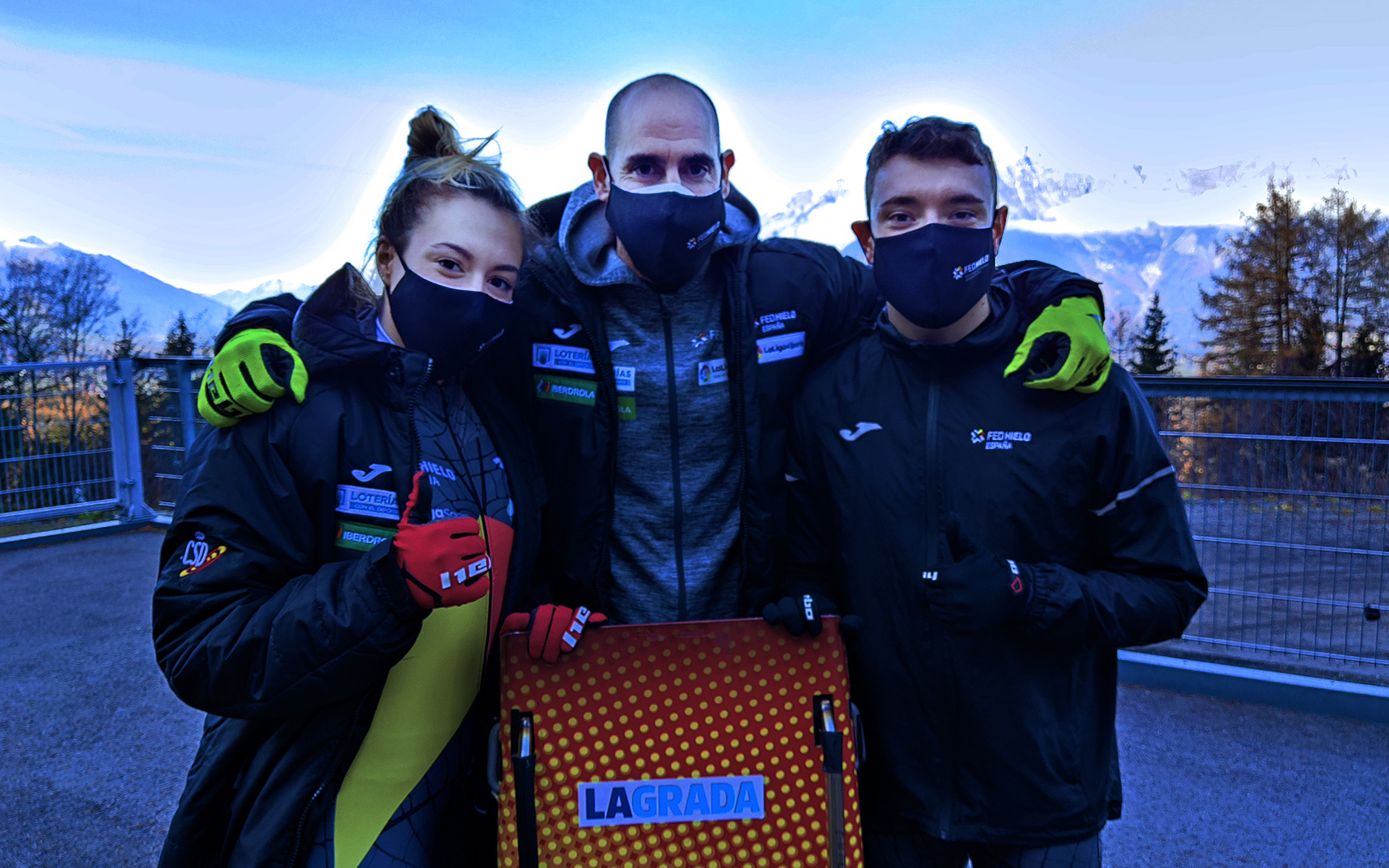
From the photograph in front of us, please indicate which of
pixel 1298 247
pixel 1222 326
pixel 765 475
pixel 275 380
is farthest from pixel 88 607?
pixel 1298 247

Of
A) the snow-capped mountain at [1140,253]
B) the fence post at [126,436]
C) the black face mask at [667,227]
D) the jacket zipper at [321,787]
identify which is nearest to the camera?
the jacket zipper at [321,787]

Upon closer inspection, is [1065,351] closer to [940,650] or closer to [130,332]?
[940,650]

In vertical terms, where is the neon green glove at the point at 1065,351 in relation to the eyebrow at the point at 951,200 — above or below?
below

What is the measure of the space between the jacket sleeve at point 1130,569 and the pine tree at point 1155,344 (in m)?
42.1

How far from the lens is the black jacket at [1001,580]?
1.72m

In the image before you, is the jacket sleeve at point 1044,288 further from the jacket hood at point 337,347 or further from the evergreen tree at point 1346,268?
the evergreen tree at point 1346,268

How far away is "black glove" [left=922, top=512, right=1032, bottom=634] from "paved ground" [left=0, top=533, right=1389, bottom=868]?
7.29 ft

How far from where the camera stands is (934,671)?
1.80 m

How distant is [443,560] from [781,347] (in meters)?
1.03

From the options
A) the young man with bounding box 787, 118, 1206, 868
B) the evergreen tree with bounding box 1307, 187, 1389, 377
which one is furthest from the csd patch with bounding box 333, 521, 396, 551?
the evergreen tree with bounding box 1307, 187, 1389, 377

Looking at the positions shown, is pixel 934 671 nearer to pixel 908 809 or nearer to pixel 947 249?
pixel 908 809

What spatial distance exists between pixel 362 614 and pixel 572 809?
543 mm

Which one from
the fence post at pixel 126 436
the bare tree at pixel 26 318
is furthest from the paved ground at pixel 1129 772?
the bare tree at pixel 26 318

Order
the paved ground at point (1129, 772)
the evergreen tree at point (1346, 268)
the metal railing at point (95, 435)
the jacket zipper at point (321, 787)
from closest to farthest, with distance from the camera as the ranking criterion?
1. the jacket zipper at point (321, 787)
2. the paved ground at point (1129, 772)
3. the metal railing at point (95, 435)
4. the evergreen tree at point (1346, 268)
